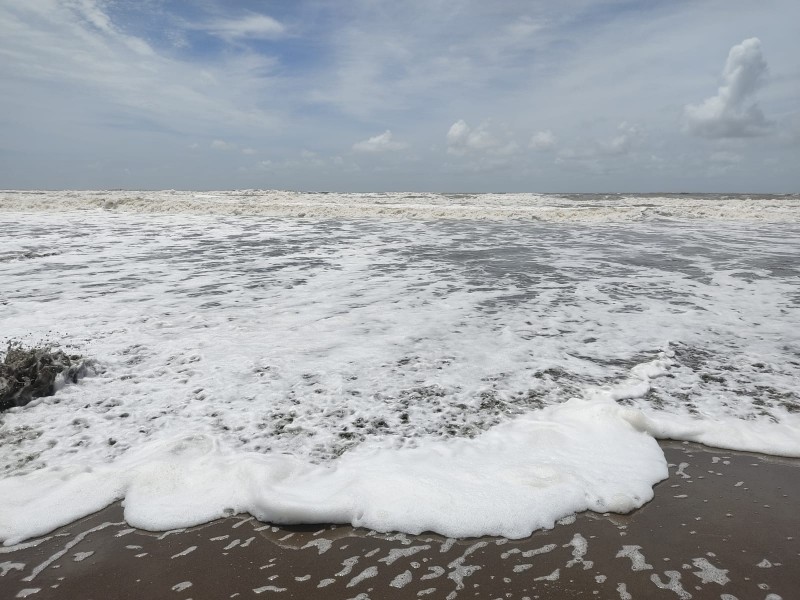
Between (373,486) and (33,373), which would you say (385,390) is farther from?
(33,373)

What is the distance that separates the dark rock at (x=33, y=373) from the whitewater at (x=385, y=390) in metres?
0.12

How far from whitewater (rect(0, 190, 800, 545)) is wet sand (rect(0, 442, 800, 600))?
111 millimetres

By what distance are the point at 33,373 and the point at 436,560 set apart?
10.8 ft

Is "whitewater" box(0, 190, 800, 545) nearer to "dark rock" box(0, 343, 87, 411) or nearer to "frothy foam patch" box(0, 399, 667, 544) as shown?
"frothy foam patch" box(0, 399, 667, 544)

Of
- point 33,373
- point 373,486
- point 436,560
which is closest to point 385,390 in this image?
point 373,486

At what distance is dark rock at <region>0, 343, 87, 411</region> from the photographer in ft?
11.3

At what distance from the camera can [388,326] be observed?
217 inches

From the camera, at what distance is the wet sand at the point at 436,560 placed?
6.28 feet

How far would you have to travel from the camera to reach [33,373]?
3.63 metres

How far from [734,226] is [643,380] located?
19.4 m

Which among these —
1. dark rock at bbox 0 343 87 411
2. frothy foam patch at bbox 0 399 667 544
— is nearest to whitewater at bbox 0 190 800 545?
frothy foam patch at bbox 0 399 667 544

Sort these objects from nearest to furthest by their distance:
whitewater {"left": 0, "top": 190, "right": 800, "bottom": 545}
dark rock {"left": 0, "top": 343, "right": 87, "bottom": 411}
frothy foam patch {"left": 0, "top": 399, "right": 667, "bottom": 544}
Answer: frothy foam patch {"left": 0, "top": 399, "right": 667, "bottom": 544} → whitewater {"left": 0, "top": 190, "right": 800, "bottom": 545} → dark rock {"left": 0, "top": 343, "right": 87, "bottom": 411}

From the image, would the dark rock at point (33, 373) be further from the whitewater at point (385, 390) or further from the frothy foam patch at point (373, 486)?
the frothy foam patch at point (373, 486)

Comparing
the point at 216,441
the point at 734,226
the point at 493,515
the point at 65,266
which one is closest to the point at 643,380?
the point at 493,515
